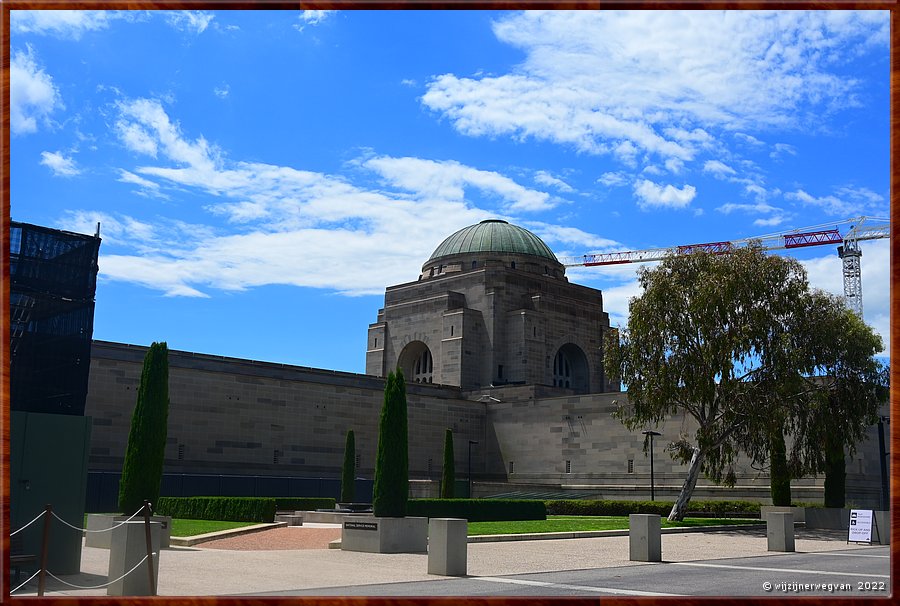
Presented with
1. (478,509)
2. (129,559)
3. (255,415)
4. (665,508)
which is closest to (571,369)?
(255,415)

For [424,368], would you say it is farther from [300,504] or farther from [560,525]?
[560,525]

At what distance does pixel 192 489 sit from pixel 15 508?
95.6 feet

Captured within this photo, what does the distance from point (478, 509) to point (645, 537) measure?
600 inches

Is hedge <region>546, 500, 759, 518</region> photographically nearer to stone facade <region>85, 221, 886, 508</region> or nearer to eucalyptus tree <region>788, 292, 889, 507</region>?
stone facade <region>85, 221, 886, 508</region>

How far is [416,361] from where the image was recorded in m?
67.8

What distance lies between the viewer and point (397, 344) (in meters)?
66.9

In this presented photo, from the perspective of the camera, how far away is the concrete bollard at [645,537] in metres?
19.8

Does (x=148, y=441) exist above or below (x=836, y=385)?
below

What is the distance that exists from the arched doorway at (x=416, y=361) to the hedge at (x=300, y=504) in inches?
1139

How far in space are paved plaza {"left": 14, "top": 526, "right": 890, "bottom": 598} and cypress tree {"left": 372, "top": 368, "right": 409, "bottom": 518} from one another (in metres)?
1.71

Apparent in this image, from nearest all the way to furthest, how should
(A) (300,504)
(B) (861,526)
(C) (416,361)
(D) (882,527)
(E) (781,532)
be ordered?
1. (E) (781,532)
2. (B) (861,526)
3. (D) (882,527)
4. (A) (300,504)
5. (C) (416,361)

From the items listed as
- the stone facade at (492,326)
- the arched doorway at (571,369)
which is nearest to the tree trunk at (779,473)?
the stone facade at (492,326)

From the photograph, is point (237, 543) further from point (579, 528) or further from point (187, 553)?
point (579, 528)

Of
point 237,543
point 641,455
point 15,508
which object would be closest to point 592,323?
point 641,455
